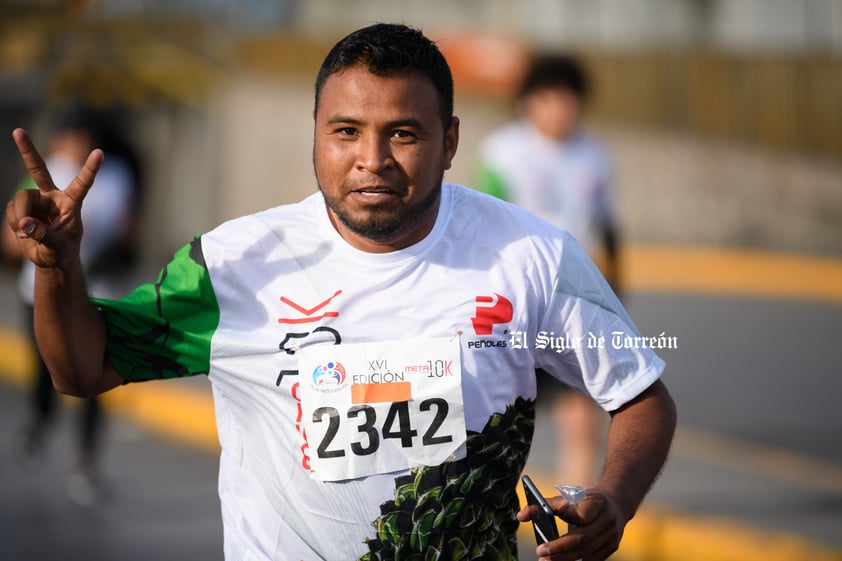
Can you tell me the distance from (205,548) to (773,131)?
13908mm

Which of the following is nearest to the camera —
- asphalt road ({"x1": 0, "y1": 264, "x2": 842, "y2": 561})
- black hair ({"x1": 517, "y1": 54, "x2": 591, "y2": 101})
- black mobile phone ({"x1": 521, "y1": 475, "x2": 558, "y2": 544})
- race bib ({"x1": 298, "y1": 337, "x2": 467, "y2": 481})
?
black mobile phone ({"x1": 521, "y1": 475, "x2": 558, "y2": 544})

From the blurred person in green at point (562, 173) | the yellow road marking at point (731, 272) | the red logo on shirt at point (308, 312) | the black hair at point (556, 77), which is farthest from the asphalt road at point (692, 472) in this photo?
the red logo on shirt at point (308, 312)

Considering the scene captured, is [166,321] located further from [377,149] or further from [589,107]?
[589,107]

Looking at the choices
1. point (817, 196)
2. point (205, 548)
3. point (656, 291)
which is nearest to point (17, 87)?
point (656, 291)

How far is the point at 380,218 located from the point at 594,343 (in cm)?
53

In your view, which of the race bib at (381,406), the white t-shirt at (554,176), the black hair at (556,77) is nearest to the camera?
the race bib at (381,406)

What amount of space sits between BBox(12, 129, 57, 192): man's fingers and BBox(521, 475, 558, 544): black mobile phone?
112 centimetres

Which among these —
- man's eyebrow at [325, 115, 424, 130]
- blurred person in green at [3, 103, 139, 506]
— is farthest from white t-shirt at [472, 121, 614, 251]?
man's eyebrow at [325, 115, 424, 130]

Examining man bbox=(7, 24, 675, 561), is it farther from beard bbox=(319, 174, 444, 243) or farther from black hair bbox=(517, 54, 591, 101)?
black hair bbox=(517, 54, 591, 101)

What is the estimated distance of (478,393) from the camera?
9.95 feet

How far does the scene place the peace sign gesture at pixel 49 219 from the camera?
2.84 metres

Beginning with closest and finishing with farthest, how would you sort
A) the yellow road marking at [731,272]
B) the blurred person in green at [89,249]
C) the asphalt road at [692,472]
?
the asphalt road at [692,472] < the blurred person in green at [89,249] < the yellow road marking at [731,272]

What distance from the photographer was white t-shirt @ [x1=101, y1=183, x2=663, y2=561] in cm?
301

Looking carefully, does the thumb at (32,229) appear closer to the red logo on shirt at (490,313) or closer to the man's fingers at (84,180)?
the man's fingers at (84,180)
